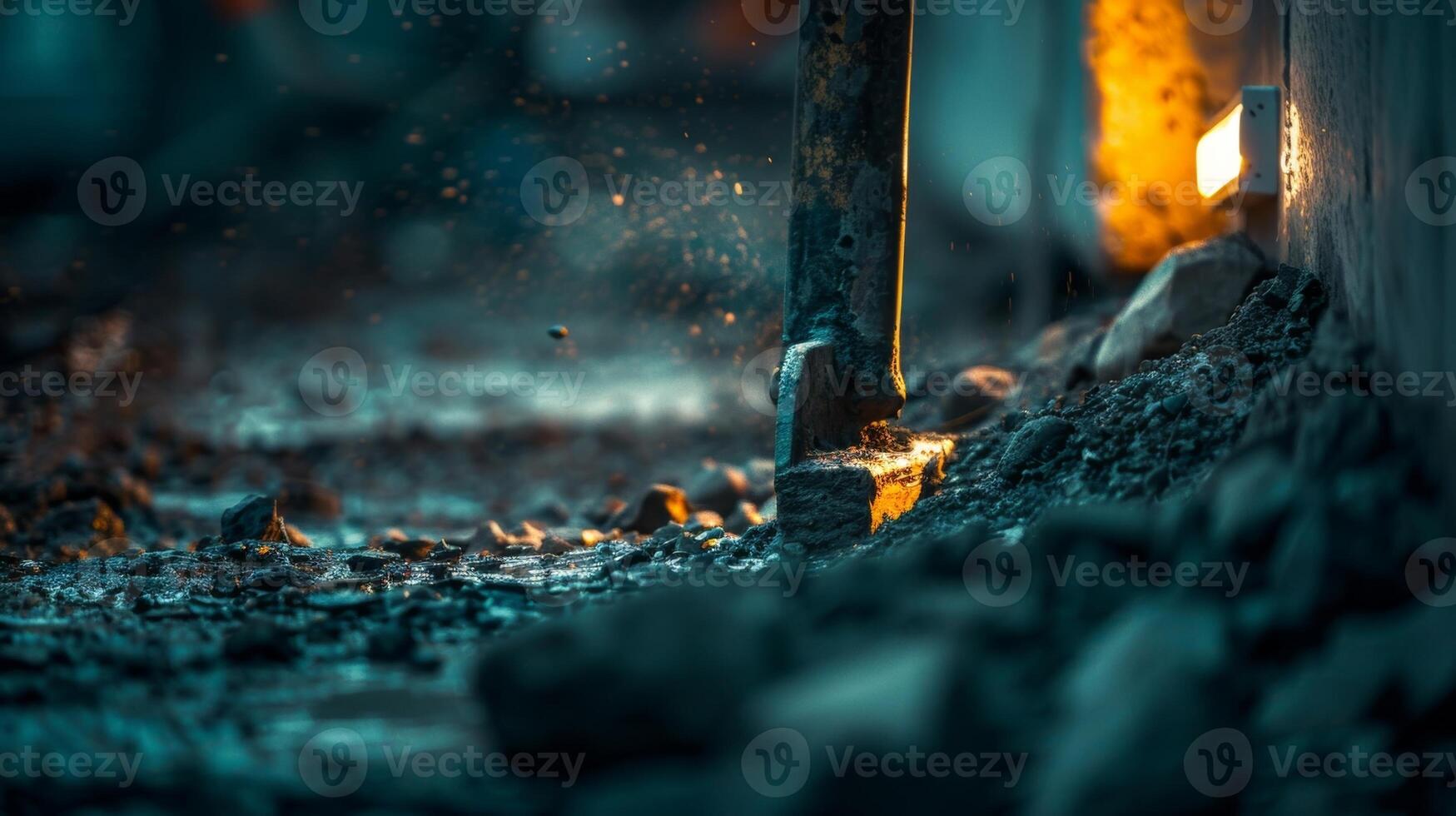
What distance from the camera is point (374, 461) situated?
299 inches

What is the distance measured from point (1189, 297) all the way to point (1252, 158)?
1.19 m

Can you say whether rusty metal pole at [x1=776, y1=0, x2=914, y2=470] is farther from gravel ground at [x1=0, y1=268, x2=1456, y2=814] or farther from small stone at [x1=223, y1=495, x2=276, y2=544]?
small stone at [x1=223, y1=495, x2=276, y2=544]

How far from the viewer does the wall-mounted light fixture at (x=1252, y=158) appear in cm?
491

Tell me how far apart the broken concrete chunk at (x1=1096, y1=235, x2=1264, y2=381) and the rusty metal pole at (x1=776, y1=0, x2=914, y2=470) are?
1.24 meters

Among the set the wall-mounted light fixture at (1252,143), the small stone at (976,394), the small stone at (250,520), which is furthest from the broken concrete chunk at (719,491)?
the wall-mounted light fixture at (1252,143)

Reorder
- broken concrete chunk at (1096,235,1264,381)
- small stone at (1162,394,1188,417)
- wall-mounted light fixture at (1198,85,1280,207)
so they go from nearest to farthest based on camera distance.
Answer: small stone at (1162,394,1188,417)
broken concrete chunk at (1096,235,1264,381)
wall-mounted light fixture at (1198,85,1280,207)

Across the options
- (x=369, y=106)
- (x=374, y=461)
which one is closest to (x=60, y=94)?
(x=369, y=106)

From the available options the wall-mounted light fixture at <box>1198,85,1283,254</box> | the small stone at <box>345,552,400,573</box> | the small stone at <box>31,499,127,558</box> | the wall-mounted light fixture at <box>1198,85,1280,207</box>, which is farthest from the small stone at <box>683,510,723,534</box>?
the wall-mounted light fixture at <box>1198,85,1280,207</box>

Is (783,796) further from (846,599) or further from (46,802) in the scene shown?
(46,802)

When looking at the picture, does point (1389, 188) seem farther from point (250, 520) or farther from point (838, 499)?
point (250, 520)

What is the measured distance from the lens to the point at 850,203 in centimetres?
371

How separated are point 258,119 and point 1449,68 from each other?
27.2ft

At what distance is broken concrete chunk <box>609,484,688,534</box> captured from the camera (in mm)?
4742

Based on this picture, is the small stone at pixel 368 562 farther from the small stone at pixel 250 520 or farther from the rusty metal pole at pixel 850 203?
the rusty metal pole at pixel 850 203
